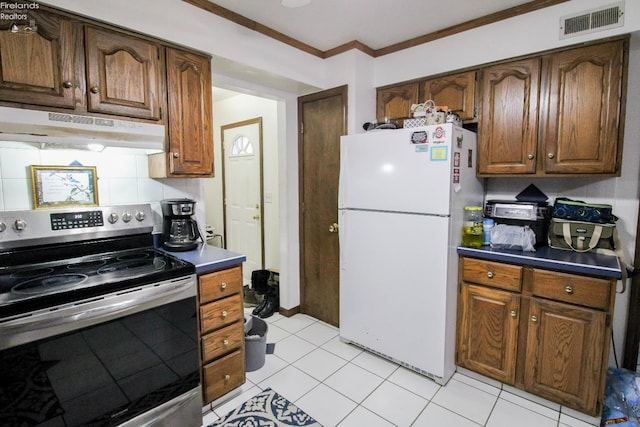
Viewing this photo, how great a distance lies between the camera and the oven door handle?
1229 mm

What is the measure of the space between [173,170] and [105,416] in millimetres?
1298

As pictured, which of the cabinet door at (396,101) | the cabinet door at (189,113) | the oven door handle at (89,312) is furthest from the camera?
the cabinet door at (396,101)

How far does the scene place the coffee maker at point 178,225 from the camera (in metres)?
2.06

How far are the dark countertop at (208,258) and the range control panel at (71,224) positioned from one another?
0.24m

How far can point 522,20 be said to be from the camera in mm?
2127

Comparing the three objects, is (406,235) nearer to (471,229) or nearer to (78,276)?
(471,229)

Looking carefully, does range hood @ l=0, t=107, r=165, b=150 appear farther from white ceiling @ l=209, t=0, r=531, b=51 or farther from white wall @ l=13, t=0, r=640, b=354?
white ceiling @ l=209, t=0, r=531, b=51

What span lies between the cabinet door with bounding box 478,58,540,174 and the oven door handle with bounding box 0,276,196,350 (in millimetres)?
2136

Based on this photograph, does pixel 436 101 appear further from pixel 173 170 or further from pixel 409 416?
pixel 409 416

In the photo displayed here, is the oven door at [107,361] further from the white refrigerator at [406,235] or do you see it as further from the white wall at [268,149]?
the white wall at [268,149]

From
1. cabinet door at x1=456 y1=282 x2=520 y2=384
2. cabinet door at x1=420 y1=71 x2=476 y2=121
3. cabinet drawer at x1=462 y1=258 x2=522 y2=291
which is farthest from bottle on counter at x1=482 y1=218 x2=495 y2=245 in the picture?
cabinet door at x1=420 y1=71 x2=476 y2=121

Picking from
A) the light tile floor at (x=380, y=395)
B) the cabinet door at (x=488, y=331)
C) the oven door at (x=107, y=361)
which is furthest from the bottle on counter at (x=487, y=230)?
the oven door at (x=107, y=361)

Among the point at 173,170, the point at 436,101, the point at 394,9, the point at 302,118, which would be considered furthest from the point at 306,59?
the point at 173,170

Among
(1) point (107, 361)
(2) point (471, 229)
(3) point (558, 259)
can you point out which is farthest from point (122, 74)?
(3) point (558, 259)
